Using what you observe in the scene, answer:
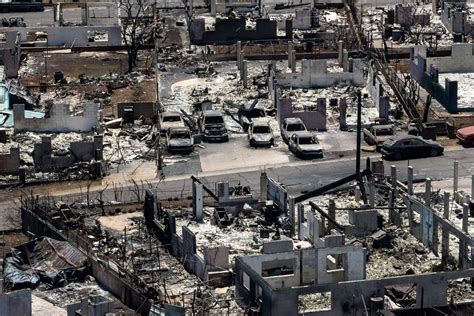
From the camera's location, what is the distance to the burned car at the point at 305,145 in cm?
7331

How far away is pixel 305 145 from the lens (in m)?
73.8

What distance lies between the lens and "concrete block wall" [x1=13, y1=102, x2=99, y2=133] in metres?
77.0

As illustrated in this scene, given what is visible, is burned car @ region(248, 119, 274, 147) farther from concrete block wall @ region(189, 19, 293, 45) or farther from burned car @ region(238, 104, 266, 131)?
concrete block wall @ region(189, 19, 293, 45)

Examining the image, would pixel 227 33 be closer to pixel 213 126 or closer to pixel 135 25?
pixel 135 25

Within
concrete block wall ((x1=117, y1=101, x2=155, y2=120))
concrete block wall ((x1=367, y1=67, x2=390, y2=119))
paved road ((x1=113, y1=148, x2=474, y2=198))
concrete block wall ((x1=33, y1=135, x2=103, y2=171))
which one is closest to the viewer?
paved road ((x1=113, y1=148, x2=474, y2=198))

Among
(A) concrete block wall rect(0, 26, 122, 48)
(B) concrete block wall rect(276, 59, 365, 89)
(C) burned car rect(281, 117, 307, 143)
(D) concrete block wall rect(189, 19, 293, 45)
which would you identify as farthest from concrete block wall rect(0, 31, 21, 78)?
(C) burned car rect(281, 117, 307, 143)

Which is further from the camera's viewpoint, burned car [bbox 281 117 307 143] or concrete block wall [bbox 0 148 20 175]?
burned car [bbox 281 117 307 143]

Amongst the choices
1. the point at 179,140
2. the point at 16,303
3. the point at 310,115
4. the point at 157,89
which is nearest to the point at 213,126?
the point at 179,140

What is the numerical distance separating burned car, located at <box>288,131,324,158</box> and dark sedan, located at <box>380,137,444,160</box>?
240 centimetres

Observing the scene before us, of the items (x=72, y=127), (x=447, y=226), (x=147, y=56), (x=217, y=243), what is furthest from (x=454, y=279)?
(x=147, y=56)

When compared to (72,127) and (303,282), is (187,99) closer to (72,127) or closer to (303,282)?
(72,127)

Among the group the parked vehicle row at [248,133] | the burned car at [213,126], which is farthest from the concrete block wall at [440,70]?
the burned car at [213,126]

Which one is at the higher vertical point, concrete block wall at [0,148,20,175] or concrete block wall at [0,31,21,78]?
concrete block wall at [0,31,21,78]

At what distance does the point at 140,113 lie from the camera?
79.1 m
